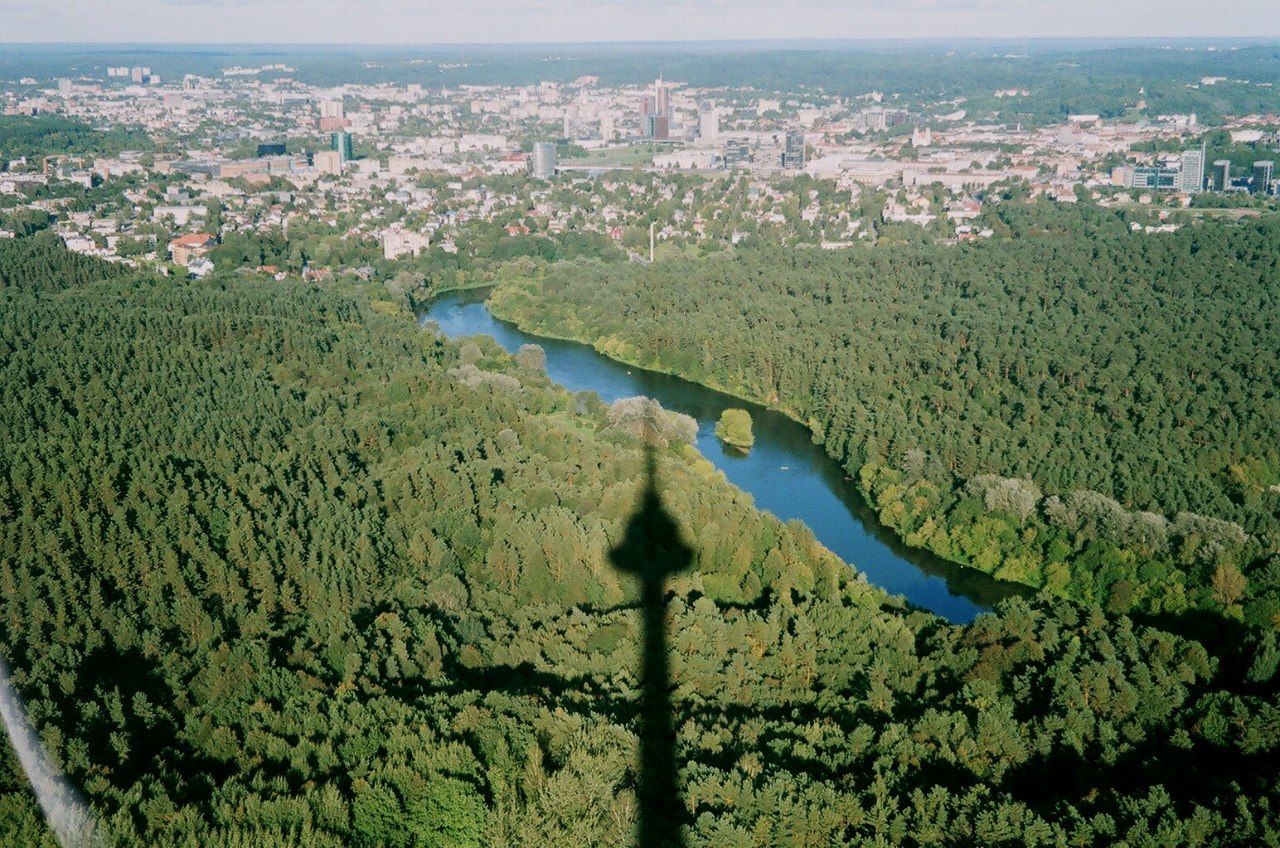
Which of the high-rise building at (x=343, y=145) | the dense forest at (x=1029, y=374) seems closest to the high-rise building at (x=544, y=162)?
the high-rise building at (x=343, y=145)

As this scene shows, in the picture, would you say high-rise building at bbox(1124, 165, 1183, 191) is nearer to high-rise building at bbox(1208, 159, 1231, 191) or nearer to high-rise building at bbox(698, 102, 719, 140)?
high-rise building at bbox(1208, 159, 1231, 191)

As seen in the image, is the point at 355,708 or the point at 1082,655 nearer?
the point at 355,708

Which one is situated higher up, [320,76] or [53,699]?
[320,76]

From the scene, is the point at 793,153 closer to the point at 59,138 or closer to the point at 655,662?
the point at 59,138

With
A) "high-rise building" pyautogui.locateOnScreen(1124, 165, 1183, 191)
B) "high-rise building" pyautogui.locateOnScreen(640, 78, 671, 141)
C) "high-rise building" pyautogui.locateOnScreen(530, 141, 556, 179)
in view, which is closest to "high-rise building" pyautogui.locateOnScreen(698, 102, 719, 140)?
"high-rise building" pyautogui.locateOnScreen(640, 78, 671, 141)

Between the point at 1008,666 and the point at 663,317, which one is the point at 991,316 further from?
the point at 1008,666

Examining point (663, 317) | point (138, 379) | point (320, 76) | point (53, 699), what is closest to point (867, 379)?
point (663, 317)

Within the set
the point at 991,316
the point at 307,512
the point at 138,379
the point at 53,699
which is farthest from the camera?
the point at 991,316
